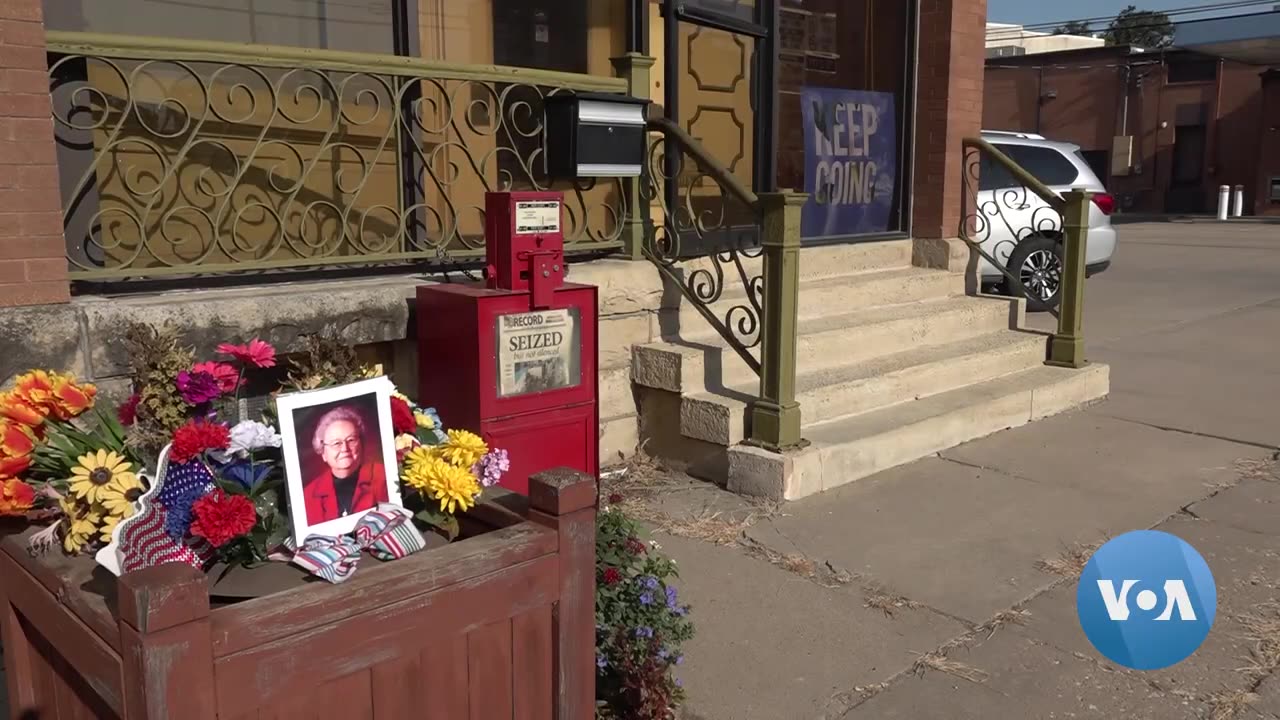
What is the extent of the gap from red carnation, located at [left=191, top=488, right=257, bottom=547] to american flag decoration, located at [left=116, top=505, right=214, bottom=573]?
0.05 m

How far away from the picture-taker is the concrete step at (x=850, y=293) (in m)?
6.13

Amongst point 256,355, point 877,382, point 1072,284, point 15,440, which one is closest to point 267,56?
point 256,355

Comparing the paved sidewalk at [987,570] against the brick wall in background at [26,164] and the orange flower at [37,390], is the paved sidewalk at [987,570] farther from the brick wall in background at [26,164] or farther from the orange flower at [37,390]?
the brick wall in background at [26,164]

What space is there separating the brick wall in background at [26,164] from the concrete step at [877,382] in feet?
9.69

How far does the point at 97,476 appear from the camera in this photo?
2.39 metres

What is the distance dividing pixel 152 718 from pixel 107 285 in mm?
2965

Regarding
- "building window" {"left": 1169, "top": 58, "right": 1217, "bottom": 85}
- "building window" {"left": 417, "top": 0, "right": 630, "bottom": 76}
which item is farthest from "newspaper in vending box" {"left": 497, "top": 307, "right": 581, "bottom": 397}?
"building window" {"left": 1169, "top": 58, "right": 1217, "bottom": 85}

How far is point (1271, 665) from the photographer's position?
3600 millimetres

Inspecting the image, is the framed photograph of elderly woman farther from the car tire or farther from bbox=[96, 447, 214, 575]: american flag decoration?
the car tire

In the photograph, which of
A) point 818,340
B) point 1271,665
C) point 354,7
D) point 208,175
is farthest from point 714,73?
point 1271,665

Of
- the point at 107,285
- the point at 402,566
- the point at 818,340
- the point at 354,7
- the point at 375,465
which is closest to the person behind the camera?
the point at 402,566

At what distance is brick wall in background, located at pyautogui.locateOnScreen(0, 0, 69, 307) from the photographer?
3.59 metres

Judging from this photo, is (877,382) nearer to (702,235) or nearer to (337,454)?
(702,235)

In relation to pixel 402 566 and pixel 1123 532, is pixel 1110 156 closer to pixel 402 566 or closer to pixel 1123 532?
pixel 1123 532
